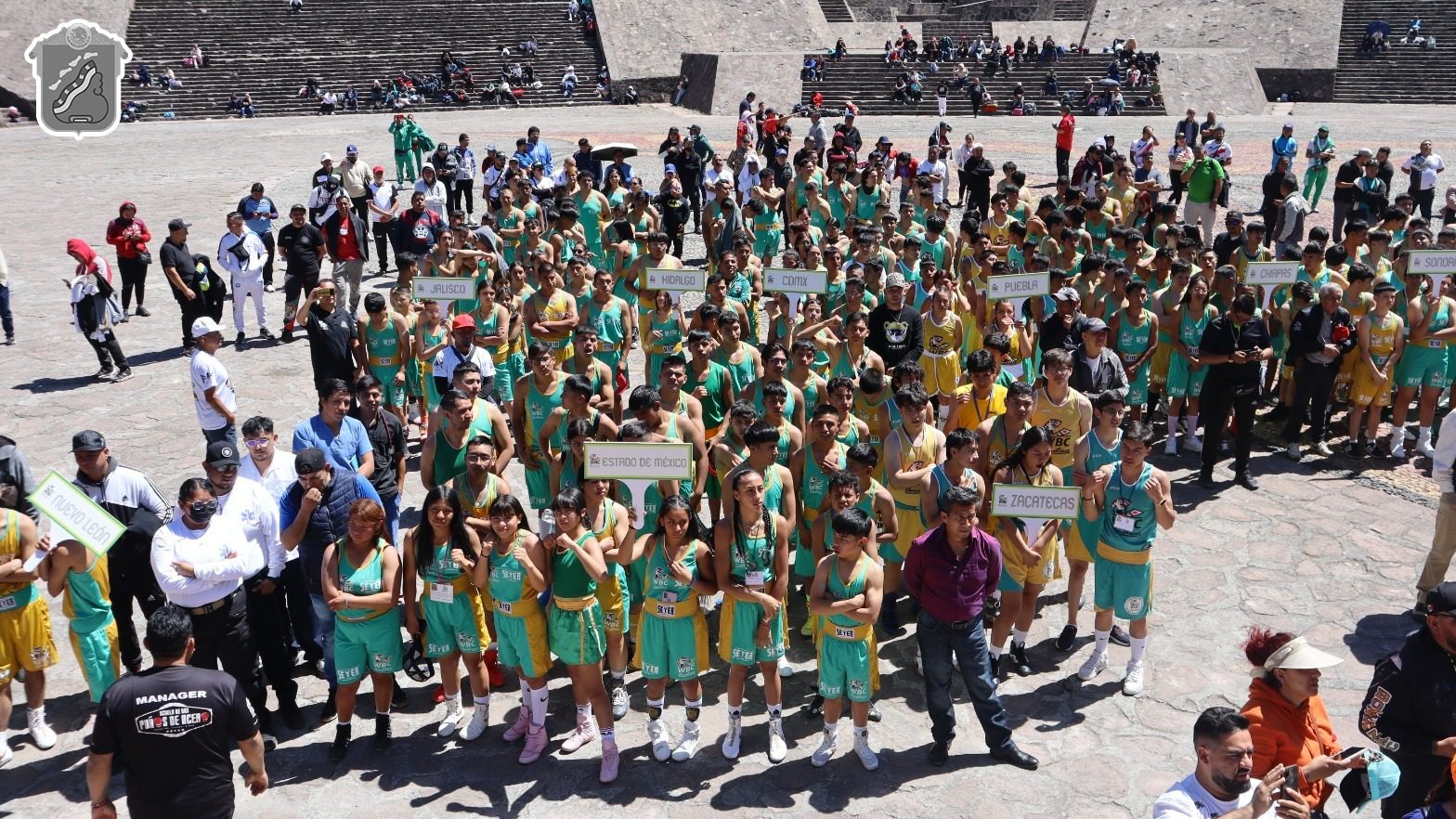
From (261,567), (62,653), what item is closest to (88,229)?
(62,653)

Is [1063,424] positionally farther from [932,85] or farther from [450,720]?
[932,85]

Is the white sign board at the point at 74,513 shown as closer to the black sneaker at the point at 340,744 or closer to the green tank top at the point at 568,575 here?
the black sneaker at the point at 340,744

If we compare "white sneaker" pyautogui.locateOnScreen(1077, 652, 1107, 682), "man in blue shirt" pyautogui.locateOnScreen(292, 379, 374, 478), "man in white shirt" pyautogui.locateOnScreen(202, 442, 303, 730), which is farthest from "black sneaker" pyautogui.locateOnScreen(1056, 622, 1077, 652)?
"man in white shirt" pyautogui.locateOnScreen(202, 442, 303, 730)

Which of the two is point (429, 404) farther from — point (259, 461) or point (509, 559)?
point (509, 559)

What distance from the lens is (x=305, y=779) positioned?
6.70 m

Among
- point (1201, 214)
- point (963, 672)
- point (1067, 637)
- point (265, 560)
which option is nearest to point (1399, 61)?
point (1201, 214)

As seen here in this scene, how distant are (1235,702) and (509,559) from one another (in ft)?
15.9

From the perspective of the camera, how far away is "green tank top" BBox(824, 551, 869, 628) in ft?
20.7

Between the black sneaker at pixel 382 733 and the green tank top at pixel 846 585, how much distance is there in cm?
295

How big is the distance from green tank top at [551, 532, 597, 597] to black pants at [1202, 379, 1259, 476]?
6722mm

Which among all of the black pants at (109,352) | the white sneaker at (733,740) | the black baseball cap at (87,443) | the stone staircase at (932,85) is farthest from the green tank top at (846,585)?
the stone staircase at (932,85)

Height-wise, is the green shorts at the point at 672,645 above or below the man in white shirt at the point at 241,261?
below

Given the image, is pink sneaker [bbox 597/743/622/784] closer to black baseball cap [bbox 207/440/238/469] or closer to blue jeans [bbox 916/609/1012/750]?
blue jeans [bbox 916/609/1012/750]

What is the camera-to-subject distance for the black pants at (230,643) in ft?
21.8
